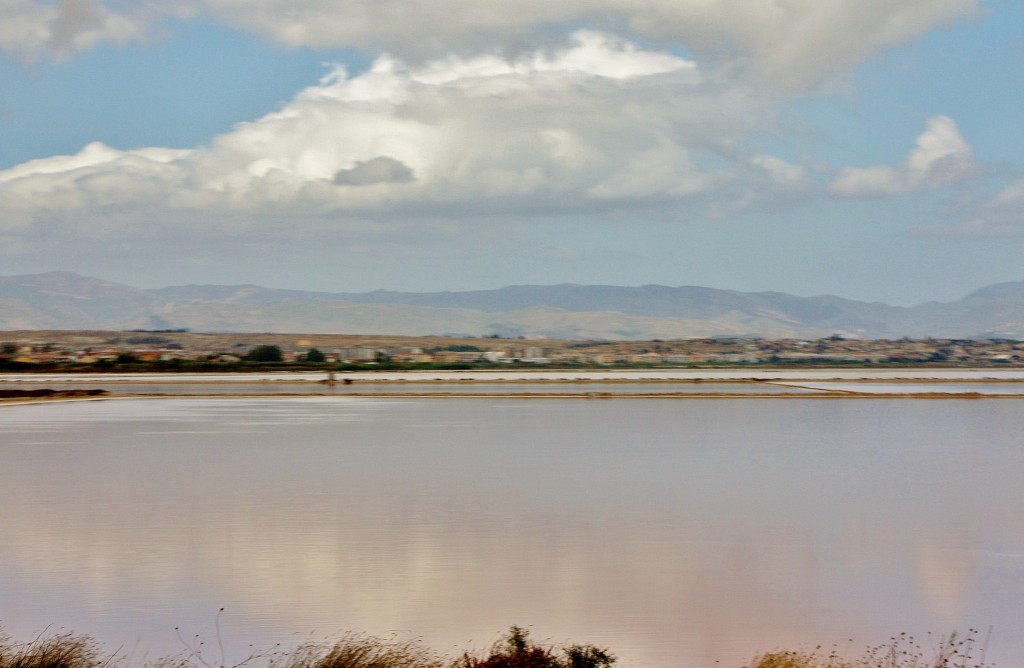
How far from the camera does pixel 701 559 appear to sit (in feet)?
39.7

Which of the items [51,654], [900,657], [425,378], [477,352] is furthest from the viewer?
[477,352]

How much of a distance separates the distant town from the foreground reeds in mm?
72218

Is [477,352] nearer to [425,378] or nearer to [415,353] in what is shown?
[415,353]

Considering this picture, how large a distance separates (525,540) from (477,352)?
333 feet

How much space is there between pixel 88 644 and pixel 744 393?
43.2 meters

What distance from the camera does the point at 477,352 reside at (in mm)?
114688

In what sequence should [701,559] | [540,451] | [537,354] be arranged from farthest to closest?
[537,354]
[540,451]
[701,559]

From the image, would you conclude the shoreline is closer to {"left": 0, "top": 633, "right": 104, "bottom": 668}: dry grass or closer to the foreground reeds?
{"left": 0, "top": 633, "right": 104, "bottom": 668}: dry grass

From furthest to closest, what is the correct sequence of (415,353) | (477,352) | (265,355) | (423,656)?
1. (477,352)
2. (415,353)
3. (265,355)
4. (423,656)

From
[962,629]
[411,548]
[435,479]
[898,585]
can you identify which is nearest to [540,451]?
[435,479]

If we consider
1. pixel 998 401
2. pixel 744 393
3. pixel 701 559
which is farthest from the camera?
pixel 744 393

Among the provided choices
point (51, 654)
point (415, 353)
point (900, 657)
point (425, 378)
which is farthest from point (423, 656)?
point (415, 353)

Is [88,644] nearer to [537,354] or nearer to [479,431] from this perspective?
[479,431]

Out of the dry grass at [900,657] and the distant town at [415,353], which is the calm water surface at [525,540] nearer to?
the dry grass at [900,657]
